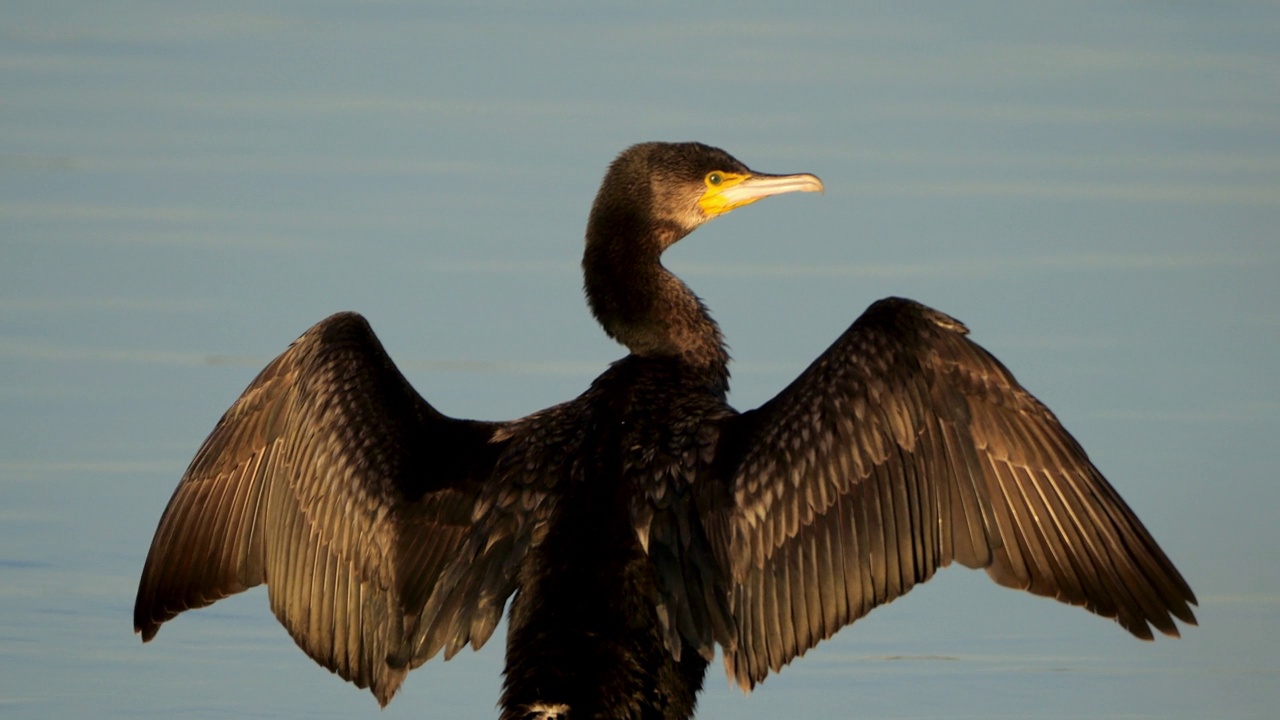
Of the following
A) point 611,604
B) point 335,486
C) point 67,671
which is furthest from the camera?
point 67,671

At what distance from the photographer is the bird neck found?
34.2ft

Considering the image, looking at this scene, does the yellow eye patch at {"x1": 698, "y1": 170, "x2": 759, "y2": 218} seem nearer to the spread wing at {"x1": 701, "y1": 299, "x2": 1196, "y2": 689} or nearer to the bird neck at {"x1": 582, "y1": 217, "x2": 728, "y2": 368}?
the bird neck at {"x1": 582, "y1": 217, "x2": 728, "y2": 368}

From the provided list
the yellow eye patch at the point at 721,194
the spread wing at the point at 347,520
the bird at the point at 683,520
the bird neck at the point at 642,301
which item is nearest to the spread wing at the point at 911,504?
the bird at the point at 683,520

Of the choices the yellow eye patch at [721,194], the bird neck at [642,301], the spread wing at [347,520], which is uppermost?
the yellow eye patch at [721,194]

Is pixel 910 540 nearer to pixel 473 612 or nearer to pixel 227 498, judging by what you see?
pixel 473 612

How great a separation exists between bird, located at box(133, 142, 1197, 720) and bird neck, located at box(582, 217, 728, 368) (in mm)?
452

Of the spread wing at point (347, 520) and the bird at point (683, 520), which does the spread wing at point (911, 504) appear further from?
the spread wing at point (347, 520)

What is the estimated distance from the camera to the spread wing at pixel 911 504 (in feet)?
31.0

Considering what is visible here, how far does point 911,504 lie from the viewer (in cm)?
946

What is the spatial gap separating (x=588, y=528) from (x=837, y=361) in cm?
104

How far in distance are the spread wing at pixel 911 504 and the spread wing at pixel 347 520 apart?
0.84 metres

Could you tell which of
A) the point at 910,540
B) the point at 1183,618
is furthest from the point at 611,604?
the point at 1183,618

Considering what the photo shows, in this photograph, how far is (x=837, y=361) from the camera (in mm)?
9500

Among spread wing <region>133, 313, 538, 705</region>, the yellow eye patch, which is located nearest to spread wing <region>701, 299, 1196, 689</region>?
spread wing <region>133, 313, 538, 705</region>
